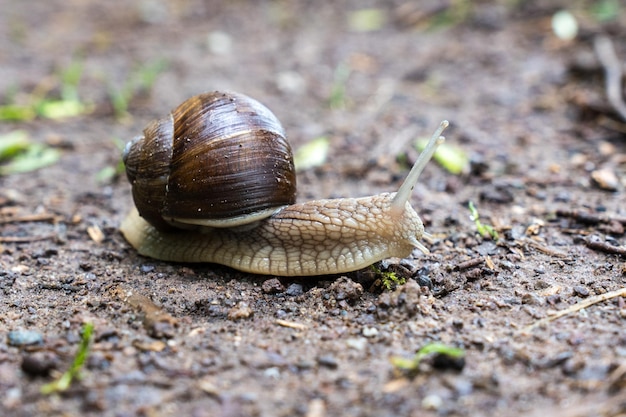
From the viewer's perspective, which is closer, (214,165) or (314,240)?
(214,165)

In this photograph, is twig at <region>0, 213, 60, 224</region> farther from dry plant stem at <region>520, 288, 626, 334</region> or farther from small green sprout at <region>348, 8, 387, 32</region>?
small green sprout at <region>348, 8, 387, 32</region>

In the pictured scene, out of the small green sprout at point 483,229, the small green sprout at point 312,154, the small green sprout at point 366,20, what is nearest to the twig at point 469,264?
the small green sprout at point 483,229

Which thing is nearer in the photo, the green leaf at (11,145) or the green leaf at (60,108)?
the green leaf at (11,145)

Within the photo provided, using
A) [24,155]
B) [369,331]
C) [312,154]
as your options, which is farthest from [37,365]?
[24,155]

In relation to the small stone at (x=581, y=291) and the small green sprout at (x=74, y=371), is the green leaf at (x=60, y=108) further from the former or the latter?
the small stone at (x=581, y=291)

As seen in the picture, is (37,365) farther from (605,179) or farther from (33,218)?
(605,179)

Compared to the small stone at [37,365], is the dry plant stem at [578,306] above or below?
below

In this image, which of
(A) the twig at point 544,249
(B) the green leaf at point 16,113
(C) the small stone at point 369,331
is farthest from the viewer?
(B) the green leaf at point 16,113

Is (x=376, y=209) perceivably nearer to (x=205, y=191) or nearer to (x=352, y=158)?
(x=205, y=191)
